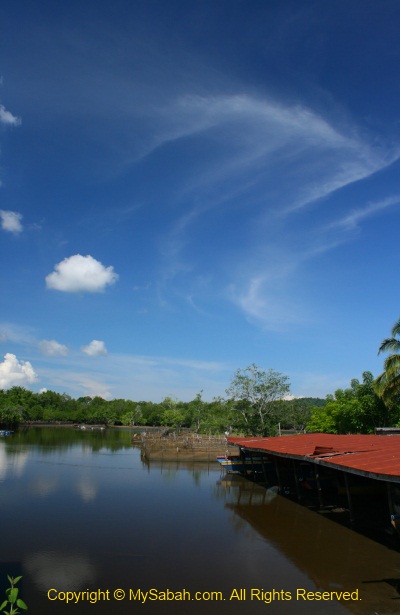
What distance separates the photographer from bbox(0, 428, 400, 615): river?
34.5 feet

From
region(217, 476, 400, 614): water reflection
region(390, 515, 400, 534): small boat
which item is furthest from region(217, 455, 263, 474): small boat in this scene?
region(390, 515, 400, 534): small boat

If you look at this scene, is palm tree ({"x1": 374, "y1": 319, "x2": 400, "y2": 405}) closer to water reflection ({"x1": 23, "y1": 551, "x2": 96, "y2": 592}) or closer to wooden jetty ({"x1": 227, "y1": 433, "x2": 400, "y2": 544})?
wooden jetty ({"x1": 227, "y1": 433, "x2": 400, "y2": 544})

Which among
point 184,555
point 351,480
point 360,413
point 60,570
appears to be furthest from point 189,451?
point 60,570

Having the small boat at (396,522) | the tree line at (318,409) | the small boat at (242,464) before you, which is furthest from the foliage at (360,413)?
the small boat at (396,522)

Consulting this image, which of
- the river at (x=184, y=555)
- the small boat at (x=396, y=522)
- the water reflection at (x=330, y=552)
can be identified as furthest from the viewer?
the small boat at (x=396, y=522)

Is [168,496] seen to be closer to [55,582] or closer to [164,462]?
[55,582]

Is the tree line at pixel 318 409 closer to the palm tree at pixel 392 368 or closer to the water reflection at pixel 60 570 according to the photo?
the palm tree at pixel 392 368

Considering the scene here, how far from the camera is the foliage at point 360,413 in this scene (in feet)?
131

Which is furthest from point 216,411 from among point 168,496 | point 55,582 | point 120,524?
point 55,582

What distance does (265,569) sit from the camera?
12406mm

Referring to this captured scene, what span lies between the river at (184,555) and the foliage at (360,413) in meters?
20.0

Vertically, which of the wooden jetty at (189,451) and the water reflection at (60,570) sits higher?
the wooden jetty at (189,451)

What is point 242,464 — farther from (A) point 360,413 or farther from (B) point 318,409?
(B) point 318,409

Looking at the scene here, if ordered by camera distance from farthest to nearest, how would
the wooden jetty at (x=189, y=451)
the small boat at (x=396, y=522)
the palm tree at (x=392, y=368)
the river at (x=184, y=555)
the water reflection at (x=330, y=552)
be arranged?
the wooden jetty at (x=189, y=451), the palm tree at (x=392, y=368), the small boat at (x=396, y=522), the water reflection at (x=330, y=552), the river at (x=184, y=555)
